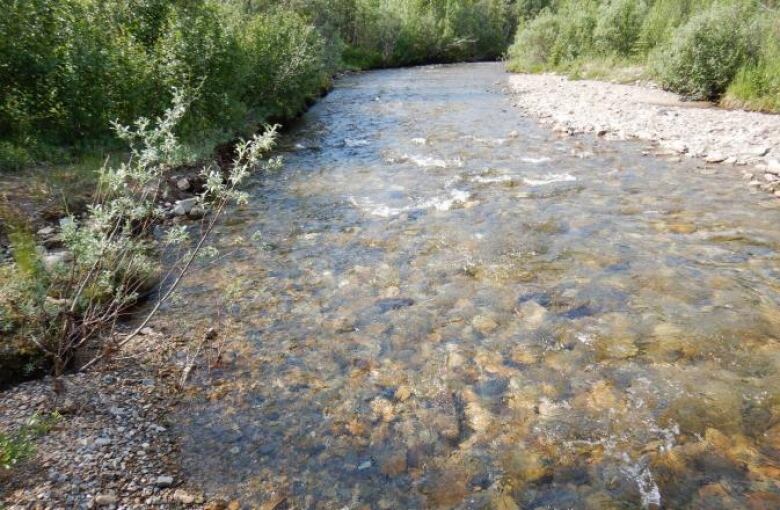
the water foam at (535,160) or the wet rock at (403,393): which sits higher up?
the water foam at (535,160)

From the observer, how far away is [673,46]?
22.3 meters

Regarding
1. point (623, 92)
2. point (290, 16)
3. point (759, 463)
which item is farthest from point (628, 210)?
point (290, 16)

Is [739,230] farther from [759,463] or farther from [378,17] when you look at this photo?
[378,17]

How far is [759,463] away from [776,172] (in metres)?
10.6

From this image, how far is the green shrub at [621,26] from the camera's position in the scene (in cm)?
3375

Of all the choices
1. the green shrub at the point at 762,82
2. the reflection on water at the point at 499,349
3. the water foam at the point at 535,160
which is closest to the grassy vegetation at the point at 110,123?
the reflection on water at the point at 499,349

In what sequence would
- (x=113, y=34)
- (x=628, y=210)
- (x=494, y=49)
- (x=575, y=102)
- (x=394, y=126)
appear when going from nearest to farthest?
(x=628, y=210)
(x=113, y=34)
(x=394, y=126)
(x=575, y=102)
(x=494, y=49)

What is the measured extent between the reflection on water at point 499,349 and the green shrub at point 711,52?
12.0 m

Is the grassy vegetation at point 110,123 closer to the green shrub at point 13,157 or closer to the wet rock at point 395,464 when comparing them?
the green shrub at point 13,157

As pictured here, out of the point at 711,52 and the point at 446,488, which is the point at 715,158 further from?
the point at 446,488

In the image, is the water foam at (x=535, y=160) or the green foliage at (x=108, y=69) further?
the water foam at (x=535, y=160)

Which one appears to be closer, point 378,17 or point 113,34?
point 113,34

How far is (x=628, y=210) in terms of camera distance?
10258mm

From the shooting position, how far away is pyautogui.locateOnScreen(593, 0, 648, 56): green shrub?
33750mm
